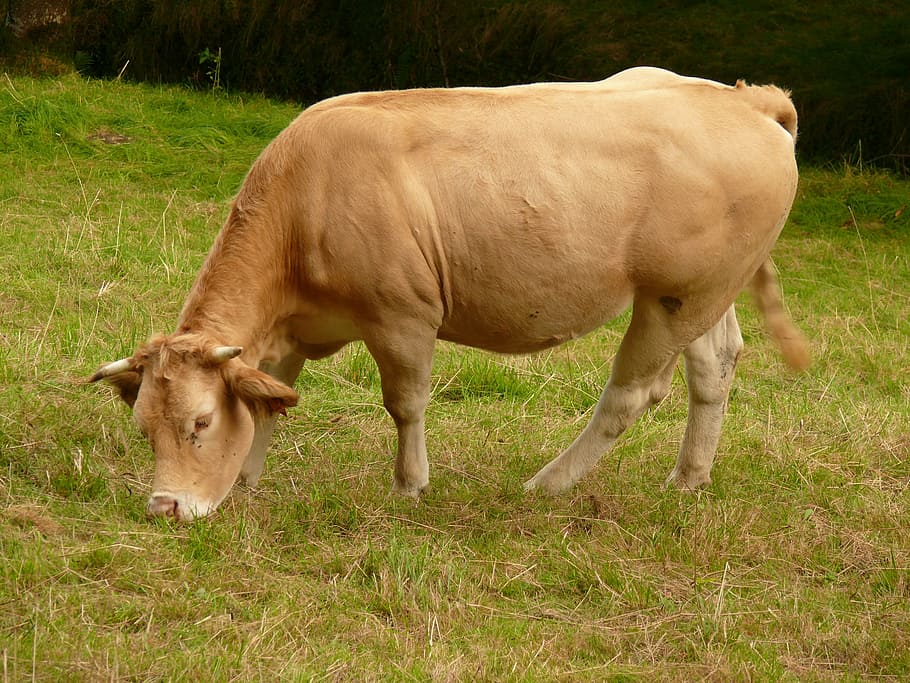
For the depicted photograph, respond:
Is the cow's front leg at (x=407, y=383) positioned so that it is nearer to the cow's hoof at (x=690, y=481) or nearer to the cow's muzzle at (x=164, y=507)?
the cow's muzzle at (x=164, y=507)

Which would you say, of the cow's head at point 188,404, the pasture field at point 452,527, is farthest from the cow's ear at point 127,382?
the pasture field at point 452,527

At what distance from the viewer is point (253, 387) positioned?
507 cm

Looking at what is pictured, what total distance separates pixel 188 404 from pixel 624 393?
2.29m

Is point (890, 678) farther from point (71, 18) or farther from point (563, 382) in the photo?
point (71, 18)

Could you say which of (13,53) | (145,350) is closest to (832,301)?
(145,350)

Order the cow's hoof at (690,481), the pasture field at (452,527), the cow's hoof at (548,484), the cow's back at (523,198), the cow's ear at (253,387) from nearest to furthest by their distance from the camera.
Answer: the pasture field at (452,527)
the cow's ear at (253,387)
the cow's back at (523,198)
the cow's hoof at (548,484)
the cow's hoof at (690,481)

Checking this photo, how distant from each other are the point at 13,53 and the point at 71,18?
1.04m

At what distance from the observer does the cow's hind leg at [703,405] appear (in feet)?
21.0

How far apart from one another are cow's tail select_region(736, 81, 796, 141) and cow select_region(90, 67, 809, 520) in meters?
0.02

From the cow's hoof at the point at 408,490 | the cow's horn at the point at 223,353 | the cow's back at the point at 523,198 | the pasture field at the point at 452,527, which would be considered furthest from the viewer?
the cow's hoof at the point at 408,490

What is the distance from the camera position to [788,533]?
571 centimetres

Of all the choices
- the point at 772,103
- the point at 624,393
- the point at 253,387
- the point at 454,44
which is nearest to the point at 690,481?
the point at 624,393

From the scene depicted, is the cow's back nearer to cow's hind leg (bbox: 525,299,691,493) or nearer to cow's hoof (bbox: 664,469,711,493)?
cow's hind leg (bbox: 525,299,691,493)

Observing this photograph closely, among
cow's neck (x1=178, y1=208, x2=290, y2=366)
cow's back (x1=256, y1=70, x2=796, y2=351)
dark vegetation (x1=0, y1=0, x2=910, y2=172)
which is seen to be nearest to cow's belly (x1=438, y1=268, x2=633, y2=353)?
cow's back (x1=256, y1=70, x2=796, y2=351)
